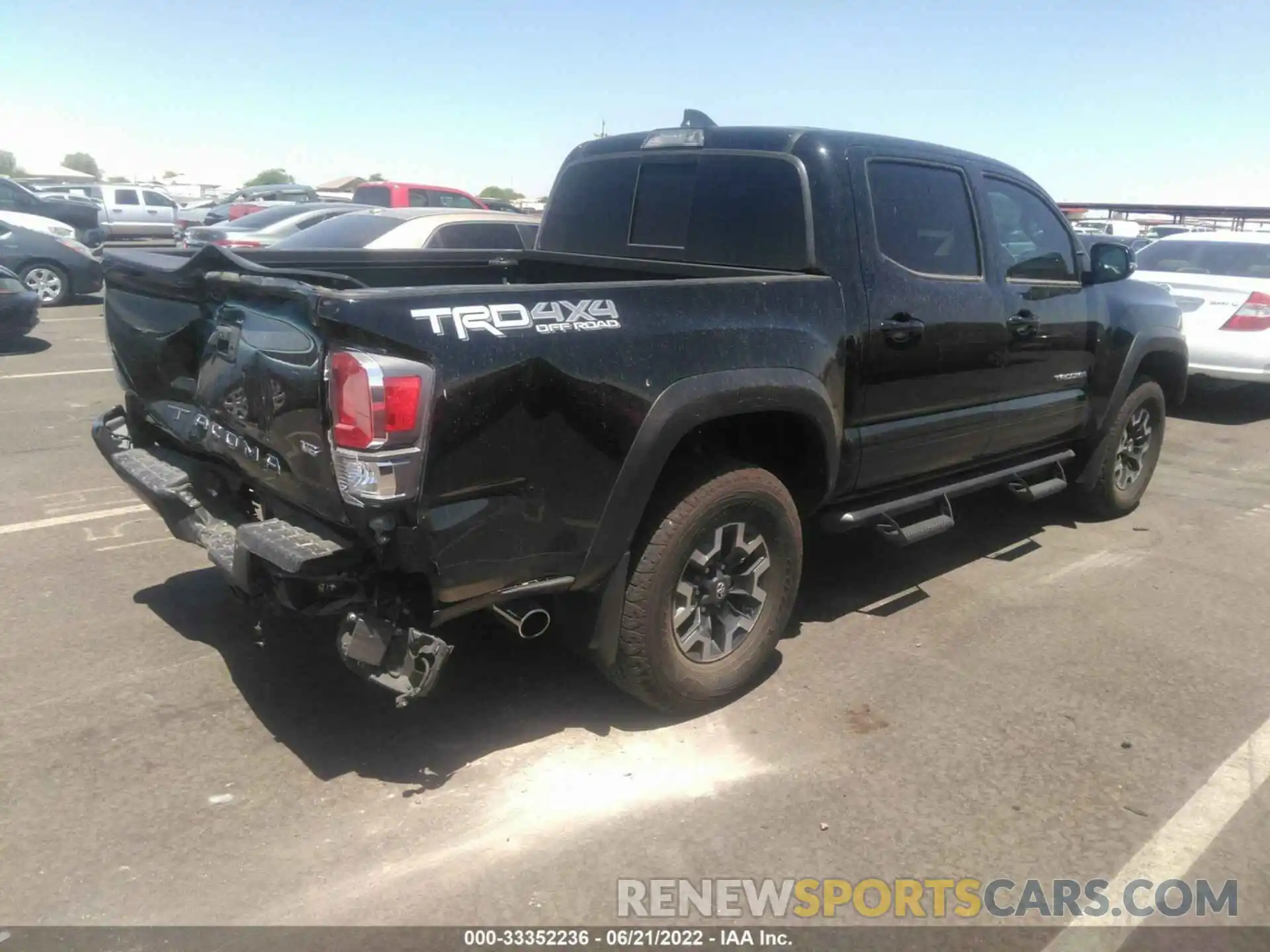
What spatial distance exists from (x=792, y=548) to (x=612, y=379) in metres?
1.19

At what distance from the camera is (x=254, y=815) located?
312cm

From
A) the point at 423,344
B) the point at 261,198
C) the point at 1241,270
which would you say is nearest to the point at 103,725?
the point at 423,344

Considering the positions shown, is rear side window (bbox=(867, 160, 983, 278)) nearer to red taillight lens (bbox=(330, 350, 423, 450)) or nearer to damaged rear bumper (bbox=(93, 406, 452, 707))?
red taillight lens (bbox=(330, 350, 423, 450))

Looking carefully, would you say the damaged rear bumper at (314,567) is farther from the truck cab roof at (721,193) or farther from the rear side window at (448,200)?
the rear side window at (448,200)

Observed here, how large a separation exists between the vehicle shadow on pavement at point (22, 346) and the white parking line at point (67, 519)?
655 centimetres

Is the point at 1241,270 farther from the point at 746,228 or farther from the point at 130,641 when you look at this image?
the point at 130,641

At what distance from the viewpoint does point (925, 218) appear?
4516 millimetres

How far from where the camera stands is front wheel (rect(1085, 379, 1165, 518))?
6028mm

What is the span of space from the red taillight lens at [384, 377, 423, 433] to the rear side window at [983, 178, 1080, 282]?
3.23 m

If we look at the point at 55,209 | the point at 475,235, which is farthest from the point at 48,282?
the point at 475,235

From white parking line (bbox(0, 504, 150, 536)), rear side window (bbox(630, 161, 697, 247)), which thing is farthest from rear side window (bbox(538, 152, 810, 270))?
white parking line (bbox(0, 504, 150, 536))

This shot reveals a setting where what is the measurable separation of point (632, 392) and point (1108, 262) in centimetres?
344

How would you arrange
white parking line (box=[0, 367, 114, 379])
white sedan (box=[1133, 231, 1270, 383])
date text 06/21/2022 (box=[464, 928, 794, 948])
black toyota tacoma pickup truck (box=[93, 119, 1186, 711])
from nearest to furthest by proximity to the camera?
date text 06/21/2022 (box=[464, 928, 794, 948]) < black toyota tacoma pickup truck (box=[93, 119, 1186, 711]) < white sedan (box=[1133, 231, 1270, 383]) < white parking line (box=[0, 367, 114, 379])

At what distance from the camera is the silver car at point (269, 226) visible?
1366 cm
